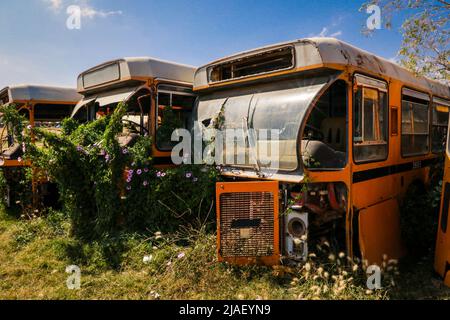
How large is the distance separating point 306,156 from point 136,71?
2821 millimetres

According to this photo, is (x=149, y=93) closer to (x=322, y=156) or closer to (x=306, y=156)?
(x=306, y=156)

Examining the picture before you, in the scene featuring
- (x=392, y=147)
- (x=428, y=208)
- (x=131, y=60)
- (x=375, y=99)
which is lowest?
(x=428, y=208)

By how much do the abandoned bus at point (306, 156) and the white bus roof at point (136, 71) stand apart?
655mm

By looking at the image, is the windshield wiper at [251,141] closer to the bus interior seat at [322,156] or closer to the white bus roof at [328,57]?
the bus interior seat at [322,156]

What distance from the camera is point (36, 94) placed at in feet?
24.5

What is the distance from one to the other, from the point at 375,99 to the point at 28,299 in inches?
186

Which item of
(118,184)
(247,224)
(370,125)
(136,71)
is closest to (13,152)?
(118,184)

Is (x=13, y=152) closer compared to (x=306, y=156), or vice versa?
(x=306, y=156)

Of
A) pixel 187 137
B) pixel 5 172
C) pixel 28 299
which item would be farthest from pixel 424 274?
pixel 5 172

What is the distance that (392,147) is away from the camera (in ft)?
15.8

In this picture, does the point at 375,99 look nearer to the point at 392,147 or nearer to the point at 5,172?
the point at 392,147

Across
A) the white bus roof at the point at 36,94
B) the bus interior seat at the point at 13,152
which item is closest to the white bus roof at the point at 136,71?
the white bus roof at the point at 36,94

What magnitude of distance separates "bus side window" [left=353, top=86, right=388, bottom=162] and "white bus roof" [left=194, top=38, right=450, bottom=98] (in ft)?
1.05

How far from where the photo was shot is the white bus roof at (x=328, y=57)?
3.68m
